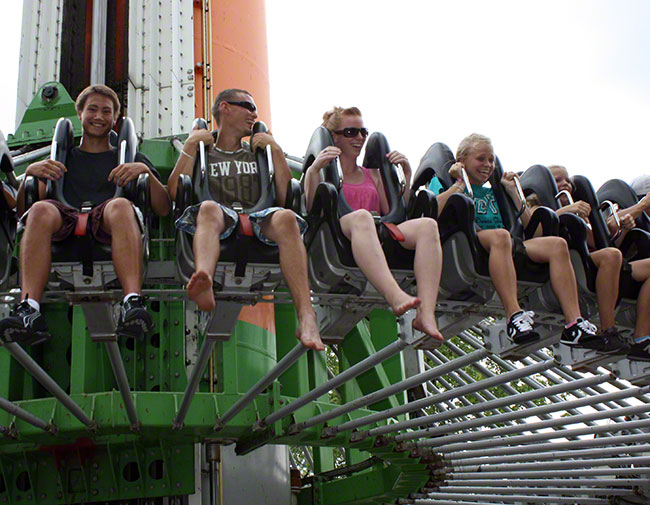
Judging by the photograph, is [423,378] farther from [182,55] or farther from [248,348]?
[182,55]

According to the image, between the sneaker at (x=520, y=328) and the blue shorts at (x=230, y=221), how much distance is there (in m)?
1.47

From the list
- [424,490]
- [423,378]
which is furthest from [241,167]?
[424,490]

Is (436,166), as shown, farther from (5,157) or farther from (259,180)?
(5,157)

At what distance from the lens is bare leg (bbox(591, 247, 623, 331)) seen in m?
6.02

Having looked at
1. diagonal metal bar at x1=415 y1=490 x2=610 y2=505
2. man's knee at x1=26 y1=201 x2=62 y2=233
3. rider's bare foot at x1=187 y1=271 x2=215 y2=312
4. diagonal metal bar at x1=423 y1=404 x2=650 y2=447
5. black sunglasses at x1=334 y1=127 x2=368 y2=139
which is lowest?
diagonal metal bar at x1=415 y1=490 x2=610 y2=505

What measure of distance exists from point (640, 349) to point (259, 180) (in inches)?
120

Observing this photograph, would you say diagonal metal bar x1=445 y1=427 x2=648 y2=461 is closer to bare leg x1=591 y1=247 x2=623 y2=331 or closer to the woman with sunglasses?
bare leg x1=591 y1=247 x2=623 y2=331

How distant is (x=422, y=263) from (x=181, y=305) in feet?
12.0

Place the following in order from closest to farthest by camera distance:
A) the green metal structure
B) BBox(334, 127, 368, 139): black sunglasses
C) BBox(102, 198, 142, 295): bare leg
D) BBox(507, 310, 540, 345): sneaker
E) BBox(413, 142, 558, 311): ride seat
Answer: BBox(102, 198, 142, 295): bare leg → BBox(507, 310, 540, 345): sneaker → BBox(413, 142, 558, 311): ride seat → BBox(334, 127, 368, 139): black sunglasses → the green metal structure

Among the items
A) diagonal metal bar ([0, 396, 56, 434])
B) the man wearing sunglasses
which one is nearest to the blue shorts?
the man wearing sunglasses

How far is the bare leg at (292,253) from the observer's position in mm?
5156

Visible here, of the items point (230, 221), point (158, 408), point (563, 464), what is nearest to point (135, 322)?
point (230, 221)

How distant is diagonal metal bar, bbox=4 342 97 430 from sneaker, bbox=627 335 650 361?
4152 millimetres

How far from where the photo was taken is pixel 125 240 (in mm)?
5188
